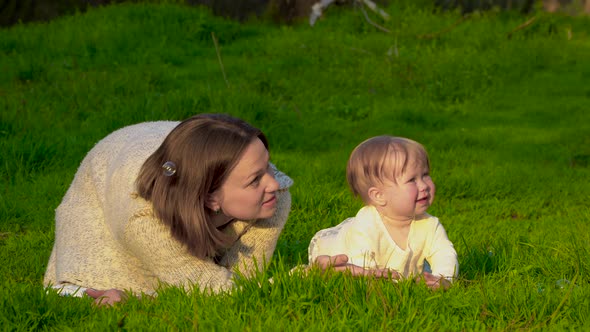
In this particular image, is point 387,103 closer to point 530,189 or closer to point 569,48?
point 530,189

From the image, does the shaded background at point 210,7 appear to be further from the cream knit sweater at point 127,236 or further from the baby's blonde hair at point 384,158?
the baby's blonde hair at point 384,158

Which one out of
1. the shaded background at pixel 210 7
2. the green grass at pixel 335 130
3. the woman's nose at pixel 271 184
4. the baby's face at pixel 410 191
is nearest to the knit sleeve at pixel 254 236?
the green grass at pixel 335 130

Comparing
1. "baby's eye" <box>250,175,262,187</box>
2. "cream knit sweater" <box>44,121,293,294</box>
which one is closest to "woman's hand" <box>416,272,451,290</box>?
"cream knit sweater" <box>44,121,293,294</box>

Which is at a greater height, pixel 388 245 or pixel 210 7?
pixel 210 7

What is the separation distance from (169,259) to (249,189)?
46 centimetres

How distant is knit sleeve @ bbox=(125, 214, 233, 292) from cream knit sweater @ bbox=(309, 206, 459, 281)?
558 millimetres

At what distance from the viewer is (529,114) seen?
343 inches

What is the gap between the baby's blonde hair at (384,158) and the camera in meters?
3.68

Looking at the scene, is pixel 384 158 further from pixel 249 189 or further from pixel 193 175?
pixel 193 175

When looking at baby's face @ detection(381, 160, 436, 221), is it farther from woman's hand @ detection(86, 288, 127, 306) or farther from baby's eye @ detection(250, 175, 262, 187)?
woman's hand @ detection(86, 288, 127, 306)

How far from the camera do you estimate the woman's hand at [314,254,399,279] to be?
340 centimetres

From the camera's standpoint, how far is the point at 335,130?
26.6 feet

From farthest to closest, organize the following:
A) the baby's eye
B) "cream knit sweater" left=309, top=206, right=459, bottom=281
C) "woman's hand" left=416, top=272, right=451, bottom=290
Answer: "cream knit sweater" left=309, top=206, right=459, bottom=281 → the baby's eye → "woman's hand" left=416, top=272, right=451, bottom=290

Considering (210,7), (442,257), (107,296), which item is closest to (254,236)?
(107,296)
